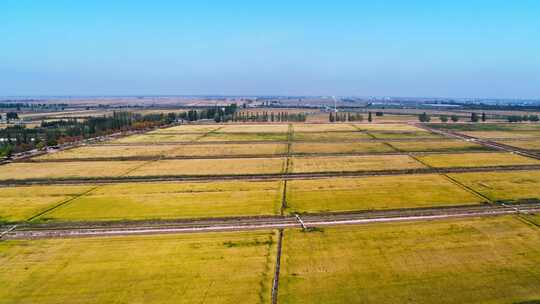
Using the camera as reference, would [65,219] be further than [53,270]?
Yes

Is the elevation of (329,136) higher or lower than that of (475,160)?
higher

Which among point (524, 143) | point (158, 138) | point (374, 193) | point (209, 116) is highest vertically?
point (209, 116)

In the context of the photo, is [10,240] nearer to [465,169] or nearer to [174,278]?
[174,278]

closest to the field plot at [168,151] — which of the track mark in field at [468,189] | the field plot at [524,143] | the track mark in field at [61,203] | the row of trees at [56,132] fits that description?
the row of trees at [56,132]

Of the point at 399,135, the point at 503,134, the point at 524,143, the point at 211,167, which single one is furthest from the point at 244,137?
the point at 503,134

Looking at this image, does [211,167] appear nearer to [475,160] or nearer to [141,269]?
[141,269]

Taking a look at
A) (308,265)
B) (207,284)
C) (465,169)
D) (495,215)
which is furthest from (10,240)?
(465,169)
